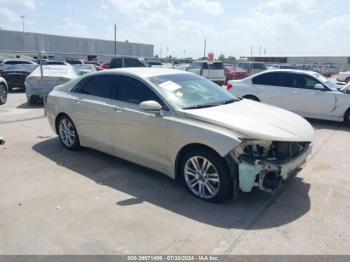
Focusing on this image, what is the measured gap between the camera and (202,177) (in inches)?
165

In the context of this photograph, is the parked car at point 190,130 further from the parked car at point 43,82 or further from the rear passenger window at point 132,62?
the rear passenger window at point 132,62

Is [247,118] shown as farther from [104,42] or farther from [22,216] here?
[104,42]

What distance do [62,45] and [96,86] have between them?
210ft

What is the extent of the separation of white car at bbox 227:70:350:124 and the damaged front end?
18.8ft

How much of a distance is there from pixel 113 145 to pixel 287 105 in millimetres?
6240

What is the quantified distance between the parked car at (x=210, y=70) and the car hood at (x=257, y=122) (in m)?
16.1

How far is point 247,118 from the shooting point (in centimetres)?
427

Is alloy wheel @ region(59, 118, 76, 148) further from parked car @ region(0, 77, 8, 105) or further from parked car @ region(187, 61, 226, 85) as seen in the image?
parked car @ region(187, 61, 226, 85)

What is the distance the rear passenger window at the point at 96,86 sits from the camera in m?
5.47

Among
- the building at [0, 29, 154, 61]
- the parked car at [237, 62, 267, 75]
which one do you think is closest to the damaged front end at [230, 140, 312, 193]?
the parked car at [237, 62, 267, 75]

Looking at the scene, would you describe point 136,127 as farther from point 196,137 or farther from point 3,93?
point 3,93

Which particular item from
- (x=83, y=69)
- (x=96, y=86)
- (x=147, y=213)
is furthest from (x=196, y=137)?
(x=83, y=69)

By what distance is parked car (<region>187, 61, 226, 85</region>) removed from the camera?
68.1 feet

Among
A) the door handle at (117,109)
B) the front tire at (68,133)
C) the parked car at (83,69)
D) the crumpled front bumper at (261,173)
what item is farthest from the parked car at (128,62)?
the crumpled front bumper at (261,173)
